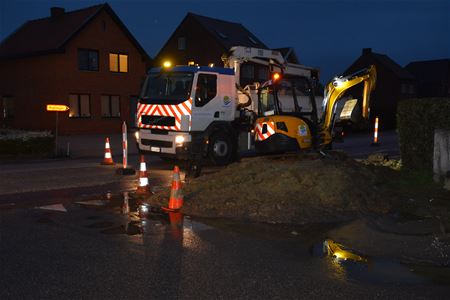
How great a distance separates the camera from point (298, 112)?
44.8 feet

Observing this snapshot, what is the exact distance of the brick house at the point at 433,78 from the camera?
6394 cm

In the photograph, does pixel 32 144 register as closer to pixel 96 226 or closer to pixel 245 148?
pixel 245 148

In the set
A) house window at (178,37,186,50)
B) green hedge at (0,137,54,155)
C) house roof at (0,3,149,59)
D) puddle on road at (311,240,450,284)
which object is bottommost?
puddle on road at (311,240,450,284)

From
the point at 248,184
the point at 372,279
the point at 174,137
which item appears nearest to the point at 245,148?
the point at 174,137

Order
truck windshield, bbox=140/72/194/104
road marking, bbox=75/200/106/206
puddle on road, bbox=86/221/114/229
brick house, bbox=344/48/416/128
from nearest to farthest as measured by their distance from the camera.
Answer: puddle on road, bbox=86/221/114/229 → road marking, bbox=75/200/106/206 → truck windshield, bbox=140/72/194/104 → brick house, bbox=344/48/416/128

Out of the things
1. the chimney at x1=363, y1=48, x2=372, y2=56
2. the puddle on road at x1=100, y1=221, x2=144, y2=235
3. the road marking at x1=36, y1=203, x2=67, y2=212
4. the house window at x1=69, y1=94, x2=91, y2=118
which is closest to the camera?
the puddle on road at x1=100, y1=221, x2=144, y2=235

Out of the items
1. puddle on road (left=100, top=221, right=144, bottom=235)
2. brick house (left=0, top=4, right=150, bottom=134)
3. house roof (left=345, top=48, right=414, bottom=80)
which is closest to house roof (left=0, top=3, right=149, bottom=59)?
brick house (left=0, top=4, right=150, bottom=134)

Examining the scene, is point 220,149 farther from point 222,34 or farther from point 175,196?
point 222,34

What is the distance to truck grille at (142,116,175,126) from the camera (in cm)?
1401

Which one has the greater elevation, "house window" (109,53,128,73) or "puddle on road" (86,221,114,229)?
"house window" (109,53,128,73)

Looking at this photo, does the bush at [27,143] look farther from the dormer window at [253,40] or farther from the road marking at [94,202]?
the dormer window at [253,40]

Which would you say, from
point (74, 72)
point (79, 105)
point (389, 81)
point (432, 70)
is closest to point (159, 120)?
point (74, 72)

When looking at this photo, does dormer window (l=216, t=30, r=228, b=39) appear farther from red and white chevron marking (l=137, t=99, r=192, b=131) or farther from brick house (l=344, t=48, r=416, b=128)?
red and white chevron marking (l=137, t=99, r=192, b=131)

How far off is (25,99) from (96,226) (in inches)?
1047
